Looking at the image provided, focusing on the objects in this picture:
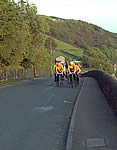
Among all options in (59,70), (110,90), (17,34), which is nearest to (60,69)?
(59,70)

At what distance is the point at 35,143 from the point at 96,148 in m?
1.41

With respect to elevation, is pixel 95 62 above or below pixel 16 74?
above

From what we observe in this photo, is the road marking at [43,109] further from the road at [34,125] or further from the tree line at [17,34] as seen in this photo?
the tree line at [17,34]

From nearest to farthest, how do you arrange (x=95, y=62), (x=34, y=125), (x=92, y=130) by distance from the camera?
(x=92, y=130) < (x=34, y=125) < (x=95, y=62)

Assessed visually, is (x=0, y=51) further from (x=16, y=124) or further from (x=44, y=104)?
(x=16, y=124)

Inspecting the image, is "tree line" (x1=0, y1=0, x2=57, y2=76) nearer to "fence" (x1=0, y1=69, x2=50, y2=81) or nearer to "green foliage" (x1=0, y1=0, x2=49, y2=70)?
"green foliage" (x1=0, y1=0, x2=49, y2=70)

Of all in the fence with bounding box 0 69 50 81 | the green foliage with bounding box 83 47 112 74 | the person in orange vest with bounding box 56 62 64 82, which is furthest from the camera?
the green foliage with bounding box 83 47 112 74

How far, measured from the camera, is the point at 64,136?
7.30m

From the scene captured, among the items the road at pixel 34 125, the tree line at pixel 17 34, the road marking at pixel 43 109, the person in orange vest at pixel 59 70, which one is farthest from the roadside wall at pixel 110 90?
the tree line at pixel 17 34

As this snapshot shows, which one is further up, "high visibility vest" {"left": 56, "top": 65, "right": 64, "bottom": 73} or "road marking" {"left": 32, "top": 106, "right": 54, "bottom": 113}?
"high visibility vest" {"left": 56, "top": 65, "right": 64, "bottom": 73}

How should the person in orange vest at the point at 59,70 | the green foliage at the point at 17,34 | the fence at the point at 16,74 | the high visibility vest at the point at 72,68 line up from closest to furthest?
the person in orange vest at the point at 59,70
the high visibility vest at the point at 72,68
the green foliage at the point at 17,34
the fence at the point at 16,74

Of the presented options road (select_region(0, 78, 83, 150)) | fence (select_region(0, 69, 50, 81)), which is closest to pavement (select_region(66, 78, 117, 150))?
road (select_region(0, 78, 83, 150))

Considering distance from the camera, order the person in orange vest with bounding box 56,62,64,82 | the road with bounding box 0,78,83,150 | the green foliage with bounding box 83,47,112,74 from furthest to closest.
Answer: the green foliage with bounding box 83,47,112,74
the person in orange vest with bounding box 56,62,64,82
the road with bounding box 0,78,83,150

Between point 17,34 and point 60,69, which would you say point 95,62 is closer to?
point 17,34
